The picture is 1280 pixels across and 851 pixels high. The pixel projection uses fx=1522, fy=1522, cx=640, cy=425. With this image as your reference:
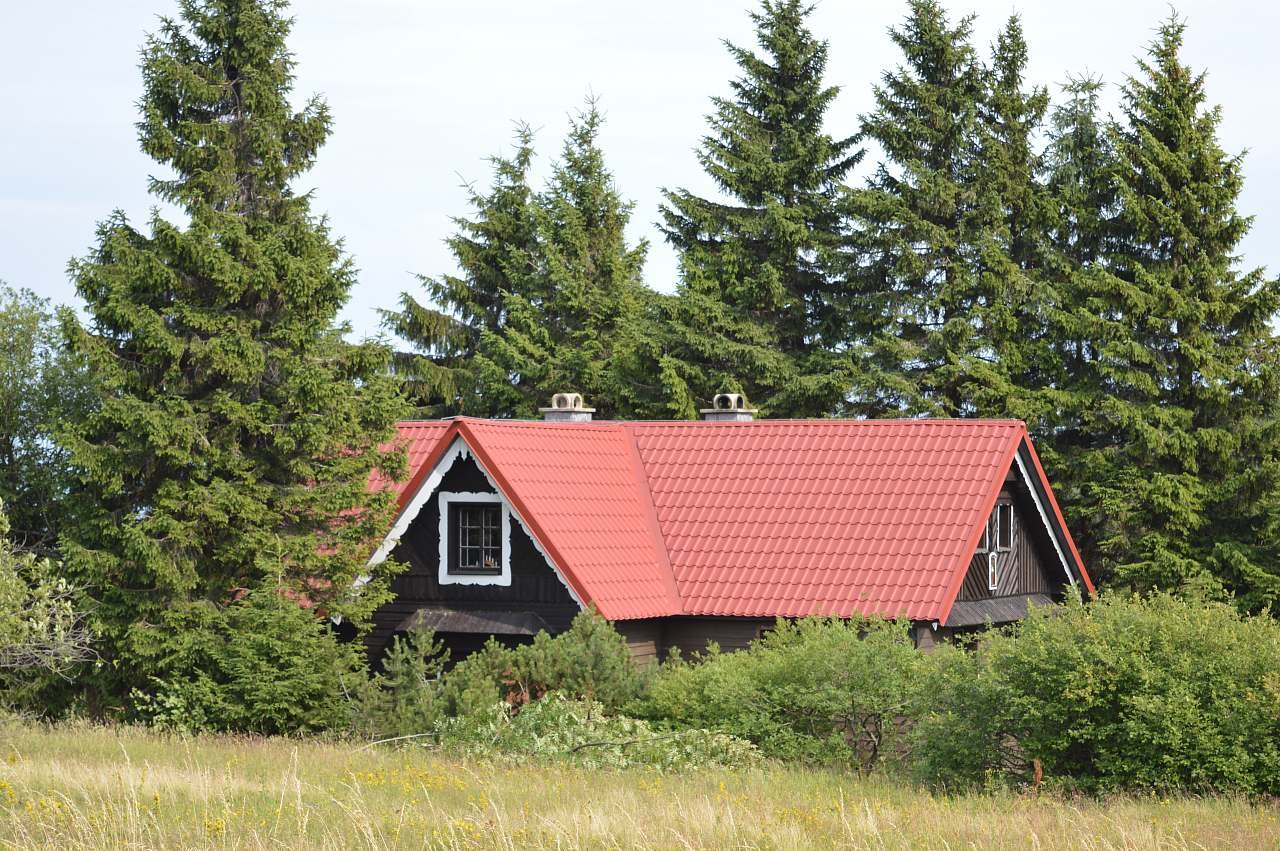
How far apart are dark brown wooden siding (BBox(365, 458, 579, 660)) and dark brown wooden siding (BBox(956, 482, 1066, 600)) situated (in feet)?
22.4

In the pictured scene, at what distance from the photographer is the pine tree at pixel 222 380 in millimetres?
21609

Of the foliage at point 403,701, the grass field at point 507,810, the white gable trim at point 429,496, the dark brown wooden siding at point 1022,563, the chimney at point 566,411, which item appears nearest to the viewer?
the grass field at point 507,810

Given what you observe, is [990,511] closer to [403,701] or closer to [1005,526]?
[1005,526]

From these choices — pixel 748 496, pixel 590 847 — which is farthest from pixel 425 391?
pixel 590 847

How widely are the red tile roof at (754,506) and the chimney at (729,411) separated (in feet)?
5.35

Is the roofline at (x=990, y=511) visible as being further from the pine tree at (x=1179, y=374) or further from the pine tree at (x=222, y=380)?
the pine tree at (x=222, y=380)

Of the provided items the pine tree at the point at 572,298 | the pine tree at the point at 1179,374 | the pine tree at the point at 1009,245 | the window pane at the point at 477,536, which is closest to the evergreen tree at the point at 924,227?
the pine tree at the point at 1009,245

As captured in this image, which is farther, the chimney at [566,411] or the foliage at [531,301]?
the foliage at [531,301]

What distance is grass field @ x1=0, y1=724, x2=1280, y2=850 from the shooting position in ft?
36.3

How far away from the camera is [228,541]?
22328mm

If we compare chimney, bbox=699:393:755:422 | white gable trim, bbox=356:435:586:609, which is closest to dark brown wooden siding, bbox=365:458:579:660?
white gable trim, bbox=356:435:586:609

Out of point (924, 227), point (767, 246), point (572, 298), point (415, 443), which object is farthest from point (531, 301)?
point (415, 443)

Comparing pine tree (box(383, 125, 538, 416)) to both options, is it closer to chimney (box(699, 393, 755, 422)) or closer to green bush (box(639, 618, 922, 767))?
chimney (box(699, 393, 755, 422))

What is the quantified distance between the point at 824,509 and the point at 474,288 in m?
23.1
